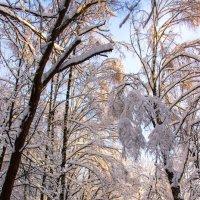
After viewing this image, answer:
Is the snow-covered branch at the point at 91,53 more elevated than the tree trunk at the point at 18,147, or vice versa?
the snow-covered branch at the point at 91,53

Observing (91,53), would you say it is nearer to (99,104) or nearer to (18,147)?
(18,147)

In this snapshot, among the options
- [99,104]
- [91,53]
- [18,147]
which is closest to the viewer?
[18,147]

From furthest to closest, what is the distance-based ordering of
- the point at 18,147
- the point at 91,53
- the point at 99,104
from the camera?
the point at 99,104, the point at 91,53, the point at 18,147

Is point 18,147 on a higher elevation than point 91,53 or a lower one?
lower

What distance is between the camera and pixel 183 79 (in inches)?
235

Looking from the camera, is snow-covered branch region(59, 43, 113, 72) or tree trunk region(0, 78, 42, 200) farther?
snow-covered branch region(59, 43, 113, 72)

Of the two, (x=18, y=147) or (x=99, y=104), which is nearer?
(x=18, y=147)

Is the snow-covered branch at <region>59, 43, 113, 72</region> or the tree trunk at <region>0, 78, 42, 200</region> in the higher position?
the snow-covered branch at <region>59, 43, 113, 72</region>

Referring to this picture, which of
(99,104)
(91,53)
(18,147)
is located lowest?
(18,147)

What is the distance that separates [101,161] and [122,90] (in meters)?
6.42

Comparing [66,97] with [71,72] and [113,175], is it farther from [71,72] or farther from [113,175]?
[113,175]

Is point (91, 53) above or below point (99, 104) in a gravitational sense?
below

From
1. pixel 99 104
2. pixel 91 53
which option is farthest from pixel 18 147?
Result: pixel 99 104

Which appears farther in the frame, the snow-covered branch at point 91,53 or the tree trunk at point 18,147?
the snow-covered branch at point 91,53
